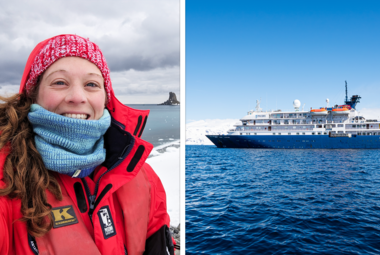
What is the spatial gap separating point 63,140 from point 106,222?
0.62 feet

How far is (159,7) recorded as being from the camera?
4.95 ft

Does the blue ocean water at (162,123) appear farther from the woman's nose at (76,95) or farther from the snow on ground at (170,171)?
the woman's nose at (76,95)

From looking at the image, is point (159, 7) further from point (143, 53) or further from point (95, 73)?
point (95, 73)

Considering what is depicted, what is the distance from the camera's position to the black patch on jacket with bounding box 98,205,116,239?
45 centimetres

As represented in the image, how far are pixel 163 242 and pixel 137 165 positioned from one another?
0.79 ft

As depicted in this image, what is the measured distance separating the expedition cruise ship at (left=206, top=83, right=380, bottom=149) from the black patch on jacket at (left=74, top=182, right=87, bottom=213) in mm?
16770

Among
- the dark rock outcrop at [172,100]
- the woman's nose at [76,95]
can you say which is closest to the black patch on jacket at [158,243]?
the woman's nose at [76,95]

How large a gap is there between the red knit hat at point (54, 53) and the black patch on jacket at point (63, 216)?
0.26m

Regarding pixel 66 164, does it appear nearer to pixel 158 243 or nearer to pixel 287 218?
pixel 158 243

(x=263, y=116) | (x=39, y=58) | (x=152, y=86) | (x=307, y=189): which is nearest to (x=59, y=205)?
(x=39, y=58)

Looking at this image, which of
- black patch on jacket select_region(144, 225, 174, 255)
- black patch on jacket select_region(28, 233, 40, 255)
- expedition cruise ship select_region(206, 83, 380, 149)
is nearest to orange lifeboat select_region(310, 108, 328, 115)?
expedition cruise ship select_region(206, 83, 380, 149)

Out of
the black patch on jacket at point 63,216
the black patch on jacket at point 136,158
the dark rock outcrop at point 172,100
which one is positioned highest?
the dark rock outcrop at point 172,100

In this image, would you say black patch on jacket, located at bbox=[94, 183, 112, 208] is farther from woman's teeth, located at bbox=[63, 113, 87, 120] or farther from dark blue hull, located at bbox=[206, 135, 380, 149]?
dark blue hull, located at bbox=[206, 135, 380, 149]

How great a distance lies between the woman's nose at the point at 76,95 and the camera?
0.43 meters
